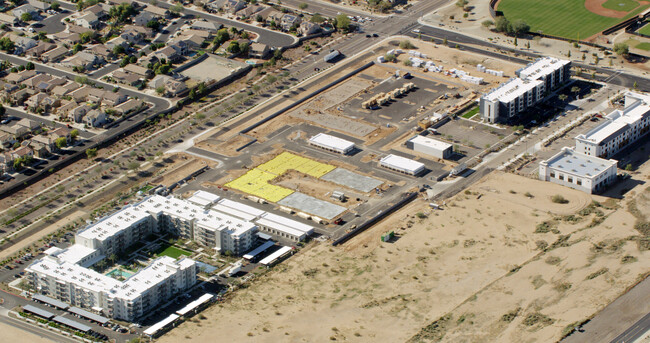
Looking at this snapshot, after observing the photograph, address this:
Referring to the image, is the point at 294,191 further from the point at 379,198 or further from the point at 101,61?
the point at 101,61

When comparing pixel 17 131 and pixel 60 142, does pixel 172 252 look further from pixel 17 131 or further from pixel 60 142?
pixel 17 131

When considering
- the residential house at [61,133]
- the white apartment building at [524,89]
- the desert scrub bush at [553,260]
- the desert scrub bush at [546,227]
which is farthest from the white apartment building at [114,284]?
the white apartment building at [524,89]

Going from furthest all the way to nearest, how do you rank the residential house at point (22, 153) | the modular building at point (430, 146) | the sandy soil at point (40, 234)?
1. the modular building at point (430, 146)
2. the residential house at point (22, 153)
3. the sandy soil at point (40, 234)

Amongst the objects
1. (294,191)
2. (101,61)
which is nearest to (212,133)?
(294,191)

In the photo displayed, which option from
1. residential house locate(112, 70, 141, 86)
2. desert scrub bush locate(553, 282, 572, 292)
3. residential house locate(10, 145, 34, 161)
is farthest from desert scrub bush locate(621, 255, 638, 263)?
residential house locate(112, 70, 141, 86)

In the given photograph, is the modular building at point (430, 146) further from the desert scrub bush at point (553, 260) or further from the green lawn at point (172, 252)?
the green lawn at point (172, 252)

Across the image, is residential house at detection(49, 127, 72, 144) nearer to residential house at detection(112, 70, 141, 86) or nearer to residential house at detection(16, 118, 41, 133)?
residential house at detection(16, 118, 41, 133)

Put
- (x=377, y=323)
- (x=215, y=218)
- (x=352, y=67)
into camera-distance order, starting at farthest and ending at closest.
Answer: (x=352, y=67), (x=215, y=218), (x=377, y=323)
